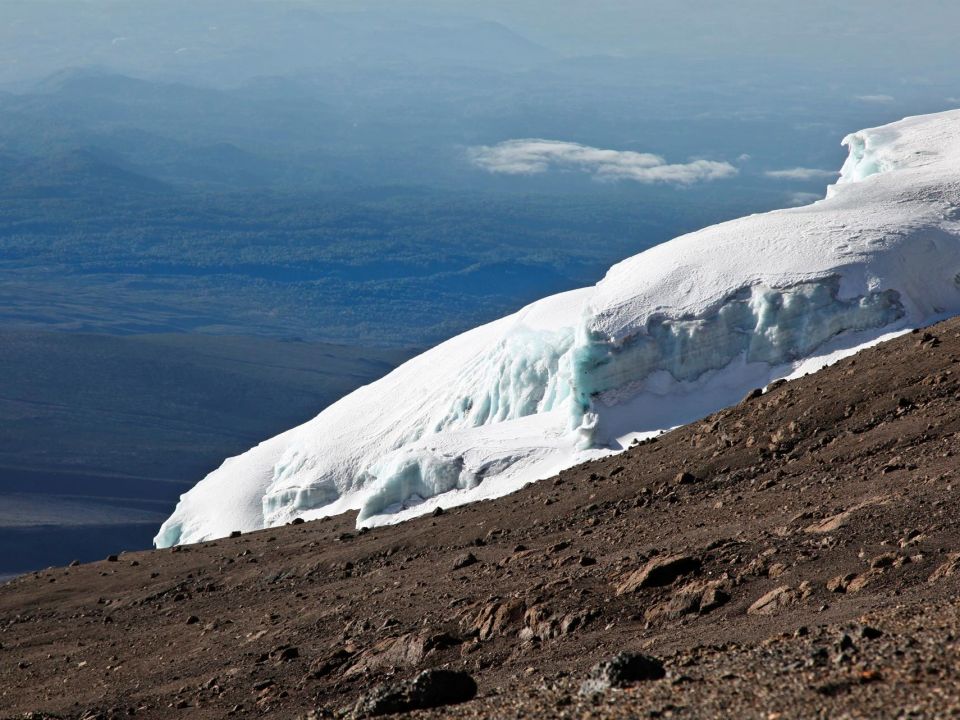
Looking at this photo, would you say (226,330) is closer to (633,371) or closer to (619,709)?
(633,371)

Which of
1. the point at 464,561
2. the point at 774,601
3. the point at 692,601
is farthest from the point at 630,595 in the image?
the point at 464,561

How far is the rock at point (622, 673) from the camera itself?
11.6 m

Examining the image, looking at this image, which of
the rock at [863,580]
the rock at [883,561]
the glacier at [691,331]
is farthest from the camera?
the glacier at [691,331]

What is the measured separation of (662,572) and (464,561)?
4.45 metres

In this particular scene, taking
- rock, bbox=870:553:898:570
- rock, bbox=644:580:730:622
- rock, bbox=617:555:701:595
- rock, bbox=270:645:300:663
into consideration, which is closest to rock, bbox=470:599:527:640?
rock, bbox=617:555:701:595

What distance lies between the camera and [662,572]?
52.1ft

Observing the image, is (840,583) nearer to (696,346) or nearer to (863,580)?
(863,580)

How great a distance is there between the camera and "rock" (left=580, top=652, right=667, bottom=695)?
11.6 meters

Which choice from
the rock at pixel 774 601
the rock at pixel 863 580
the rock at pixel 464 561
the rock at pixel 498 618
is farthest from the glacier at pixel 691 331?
the rock at pixel 863 580

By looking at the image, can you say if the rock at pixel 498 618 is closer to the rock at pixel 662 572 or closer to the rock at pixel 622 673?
the rock at pixel 662 572

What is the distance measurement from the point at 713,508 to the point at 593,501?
2.52m

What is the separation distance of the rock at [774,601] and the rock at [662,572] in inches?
52.2

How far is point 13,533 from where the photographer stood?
82812mm

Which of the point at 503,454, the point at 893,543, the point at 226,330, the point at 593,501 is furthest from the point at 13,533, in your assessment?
the point at 226,330
